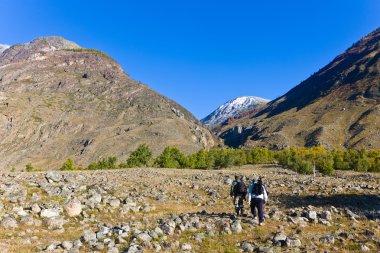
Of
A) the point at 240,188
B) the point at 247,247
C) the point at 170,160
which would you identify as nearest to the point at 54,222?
the point at 247,247

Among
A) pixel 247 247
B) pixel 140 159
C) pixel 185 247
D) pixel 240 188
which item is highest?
pixel 140 159

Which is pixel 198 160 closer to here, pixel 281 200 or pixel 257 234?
pixel 281 200

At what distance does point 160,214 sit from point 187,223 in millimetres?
3876

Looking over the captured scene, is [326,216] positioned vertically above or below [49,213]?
below

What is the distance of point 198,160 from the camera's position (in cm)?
10138

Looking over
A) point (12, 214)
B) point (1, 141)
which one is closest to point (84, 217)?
point (12, 214)

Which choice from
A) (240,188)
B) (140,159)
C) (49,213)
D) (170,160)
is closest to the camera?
(49,213)

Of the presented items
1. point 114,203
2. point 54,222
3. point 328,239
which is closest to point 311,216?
point 328,239

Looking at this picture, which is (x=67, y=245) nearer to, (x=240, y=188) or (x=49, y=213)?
(x=49, y=213)

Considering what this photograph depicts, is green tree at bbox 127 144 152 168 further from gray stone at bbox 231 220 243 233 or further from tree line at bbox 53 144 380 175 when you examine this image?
gray stone at bbox 231 220 243 233

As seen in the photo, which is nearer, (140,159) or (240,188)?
(240,188)

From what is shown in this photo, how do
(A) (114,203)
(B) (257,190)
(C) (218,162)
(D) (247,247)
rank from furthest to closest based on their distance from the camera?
(C) (218,162), (A) (114,203), (B) (257,190), (D) (247,247)

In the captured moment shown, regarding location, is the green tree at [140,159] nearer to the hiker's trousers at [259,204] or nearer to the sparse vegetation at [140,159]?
the sparse vegetation at [140,159]

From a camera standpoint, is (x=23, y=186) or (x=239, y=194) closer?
(x=239, y=194)
